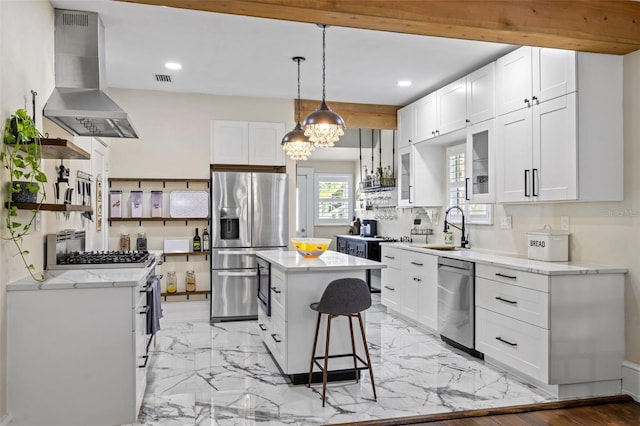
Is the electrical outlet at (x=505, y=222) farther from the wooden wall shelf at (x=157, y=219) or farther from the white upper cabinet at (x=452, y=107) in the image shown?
the wooden wall shelf at (x=157, y=219)

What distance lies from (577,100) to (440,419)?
239cm

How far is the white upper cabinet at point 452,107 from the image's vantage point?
187 inches

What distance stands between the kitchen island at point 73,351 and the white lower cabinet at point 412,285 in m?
2.93

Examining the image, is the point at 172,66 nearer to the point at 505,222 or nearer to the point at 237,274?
the point at 237,274

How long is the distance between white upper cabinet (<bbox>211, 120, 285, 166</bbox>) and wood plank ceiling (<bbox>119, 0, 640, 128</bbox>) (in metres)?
3.12

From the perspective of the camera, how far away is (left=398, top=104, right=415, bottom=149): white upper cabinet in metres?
5.92

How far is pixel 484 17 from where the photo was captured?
2.87 metres

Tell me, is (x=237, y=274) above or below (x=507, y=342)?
above

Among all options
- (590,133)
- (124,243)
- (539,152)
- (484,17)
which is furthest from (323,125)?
Answer: (124,243)

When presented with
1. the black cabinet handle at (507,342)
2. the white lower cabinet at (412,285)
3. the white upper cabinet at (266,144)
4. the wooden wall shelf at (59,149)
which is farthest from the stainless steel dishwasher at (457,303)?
the wooden wall shelf at (59,149)

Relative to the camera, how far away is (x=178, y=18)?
11.6ft

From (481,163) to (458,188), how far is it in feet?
3.31

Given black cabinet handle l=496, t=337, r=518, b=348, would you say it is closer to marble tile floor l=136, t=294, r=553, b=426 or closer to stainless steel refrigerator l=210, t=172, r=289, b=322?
marble tile floor l=136, t=294, r=553, b=426

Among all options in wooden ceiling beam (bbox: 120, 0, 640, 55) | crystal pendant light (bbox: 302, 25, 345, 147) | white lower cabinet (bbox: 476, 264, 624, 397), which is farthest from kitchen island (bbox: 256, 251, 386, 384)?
wooden ceiling beam (bbox: 120, 0, 640, 55)
